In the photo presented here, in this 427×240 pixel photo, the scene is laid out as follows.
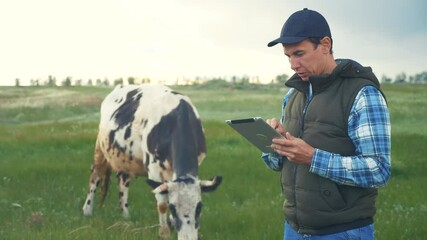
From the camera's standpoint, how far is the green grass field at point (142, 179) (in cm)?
1112

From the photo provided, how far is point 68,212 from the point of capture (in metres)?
13.4

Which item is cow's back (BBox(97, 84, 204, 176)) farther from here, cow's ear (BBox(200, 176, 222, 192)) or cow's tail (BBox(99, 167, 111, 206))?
cow's ear (BBox(200, 176, 222, 192))

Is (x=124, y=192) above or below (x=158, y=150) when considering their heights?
below

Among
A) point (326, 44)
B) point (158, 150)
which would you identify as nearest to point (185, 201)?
point (158, 150)

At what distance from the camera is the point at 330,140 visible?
15.1 ft

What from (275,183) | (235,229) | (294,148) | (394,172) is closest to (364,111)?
(294,148)

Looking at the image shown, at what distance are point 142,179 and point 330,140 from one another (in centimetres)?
1300

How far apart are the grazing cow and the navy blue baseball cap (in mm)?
5031

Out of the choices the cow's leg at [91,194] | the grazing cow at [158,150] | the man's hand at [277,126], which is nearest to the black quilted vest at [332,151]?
the man's hand at [277,126]

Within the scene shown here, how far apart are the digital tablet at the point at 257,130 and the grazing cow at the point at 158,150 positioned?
4.42m

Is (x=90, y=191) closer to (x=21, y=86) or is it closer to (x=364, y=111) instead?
(x=364, y=111)

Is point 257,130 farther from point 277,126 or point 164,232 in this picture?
point 164,232

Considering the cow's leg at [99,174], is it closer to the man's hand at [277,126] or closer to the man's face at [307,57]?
the man's hand at [277,126]

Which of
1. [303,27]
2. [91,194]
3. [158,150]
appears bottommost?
[91,194]
